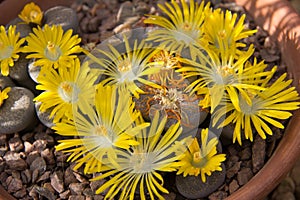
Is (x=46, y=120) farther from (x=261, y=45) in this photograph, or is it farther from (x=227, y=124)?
(x=261, y=45)

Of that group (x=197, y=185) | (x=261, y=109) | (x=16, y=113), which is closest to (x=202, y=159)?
(x=197, y=185)

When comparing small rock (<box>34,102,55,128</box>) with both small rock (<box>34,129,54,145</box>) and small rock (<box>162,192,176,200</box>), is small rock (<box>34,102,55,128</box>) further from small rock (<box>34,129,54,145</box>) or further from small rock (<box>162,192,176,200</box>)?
small rock (<box>162,192,176,200</box>)

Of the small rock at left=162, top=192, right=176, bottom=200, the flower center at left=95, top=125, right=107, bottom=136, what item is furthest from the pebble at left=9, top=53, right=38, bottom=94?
the small rock at left=162, top=192, right=176, bottom=200

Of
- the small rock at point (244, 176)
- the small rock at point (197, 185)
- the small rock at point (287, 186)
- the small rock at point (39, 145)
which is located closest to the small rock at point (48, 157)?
the small rock at point (39, 145)

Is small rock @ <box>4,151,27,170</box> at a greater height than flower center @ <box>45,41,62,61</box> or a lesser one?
lesser

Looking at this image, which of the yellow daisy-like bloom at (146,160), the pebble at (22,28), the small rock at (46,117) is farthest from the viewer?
the pebble at (22,28)

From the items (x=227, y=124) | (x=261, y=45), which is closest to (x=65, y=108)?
(x=227, y=124)

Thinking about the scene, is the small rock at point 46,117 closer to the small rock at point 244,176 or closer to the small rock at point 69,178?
the small rock at point 69,178

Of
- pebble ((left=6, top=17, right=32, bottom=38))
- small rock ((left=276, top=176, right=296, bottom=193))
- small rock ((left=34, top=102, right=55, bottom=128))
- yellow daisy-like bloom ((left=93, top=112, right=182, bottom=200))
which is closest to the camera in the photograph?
yellow daisy-like bloom ((left=93, top=112, right=182, bottom=200))
